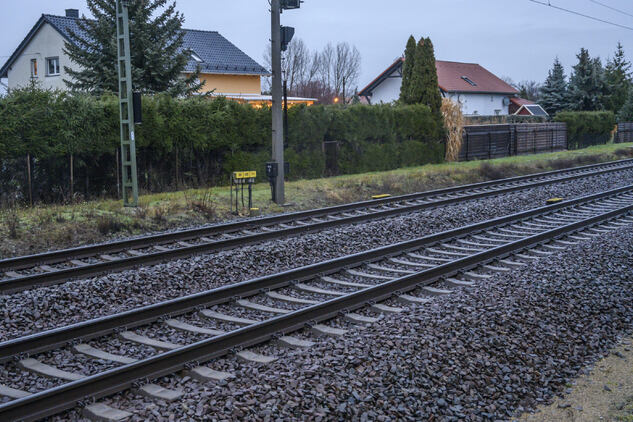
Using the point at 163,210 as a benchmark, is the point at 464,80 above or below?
above

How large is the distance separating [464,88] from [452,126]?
126 feet

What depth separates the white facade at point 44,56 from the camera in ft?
128

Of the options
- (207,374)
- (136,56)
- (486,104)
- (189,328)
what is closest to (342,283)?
(189,328)

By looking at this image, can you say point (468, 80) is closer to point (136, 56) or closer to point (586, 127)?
point (586, 127)

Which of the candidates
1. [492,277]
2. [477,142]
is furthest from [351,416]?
[477,142]

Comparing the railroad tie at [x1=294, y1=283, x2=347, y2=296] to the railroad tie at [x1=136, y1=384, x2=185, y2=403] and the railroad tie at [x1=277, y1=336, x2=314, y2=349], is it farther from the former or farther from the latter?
the railroad tie at [x1=136, y1=384, x2=185, y2=403]

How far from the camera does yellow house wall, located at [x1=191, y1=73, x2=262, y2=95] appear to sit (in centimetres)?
4284

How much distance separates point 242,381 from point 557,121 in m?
41.0

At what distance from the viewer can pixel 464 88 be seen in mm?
66875

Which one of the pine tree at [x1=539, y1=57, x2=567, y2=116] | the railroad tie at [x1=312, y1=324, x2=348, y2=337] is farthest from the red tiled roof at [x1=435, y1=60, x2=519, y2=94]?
the railroad tie at [x1=312, y1=324, x2=348, y2=337]

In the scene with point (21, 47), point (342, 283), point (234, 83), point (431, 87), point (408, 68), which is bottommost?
point (342, 283)

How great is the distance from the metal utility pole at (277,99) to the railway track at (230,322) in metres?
6.53

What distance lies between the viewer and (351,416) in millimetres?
5012

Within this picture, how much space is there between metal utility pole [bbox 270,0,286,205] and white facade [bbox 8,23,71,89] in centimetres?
2545
